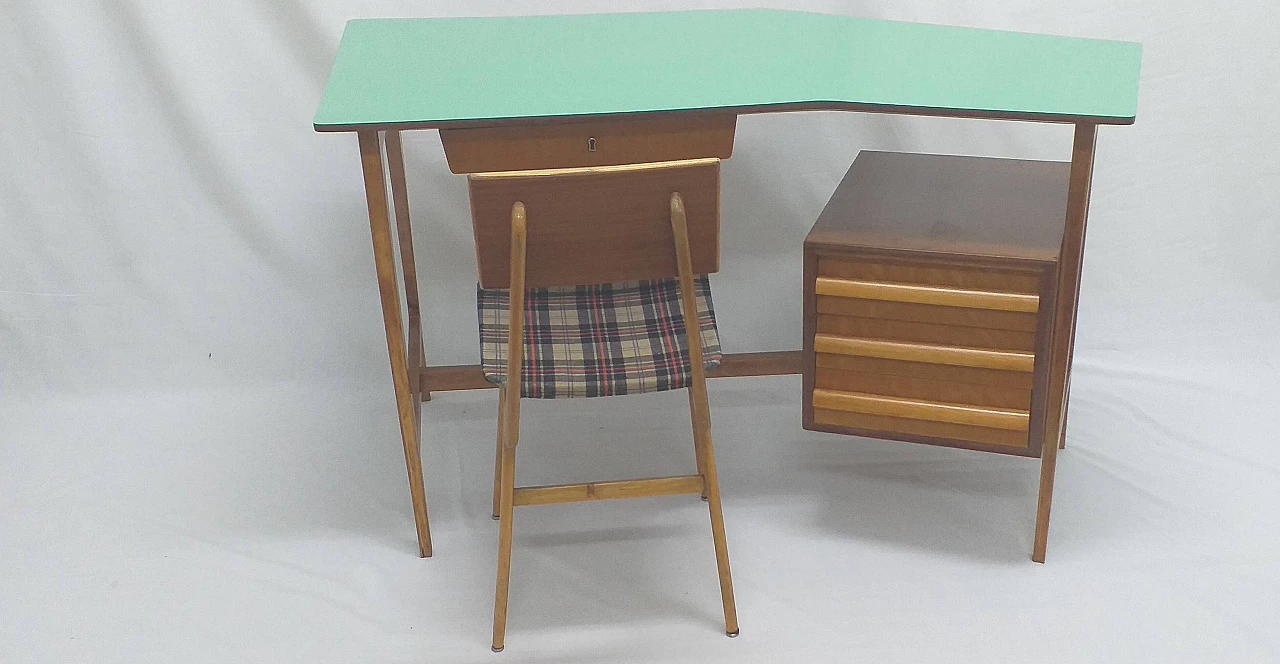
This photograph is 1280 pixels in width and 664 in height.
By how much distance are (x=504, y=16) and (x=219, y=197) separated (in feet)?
2.51

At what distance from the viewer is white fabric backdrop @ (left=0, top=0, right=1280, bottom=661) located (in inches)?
83.7

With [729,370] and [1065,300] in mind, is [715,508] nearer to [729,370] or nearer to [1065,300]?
[729,370]

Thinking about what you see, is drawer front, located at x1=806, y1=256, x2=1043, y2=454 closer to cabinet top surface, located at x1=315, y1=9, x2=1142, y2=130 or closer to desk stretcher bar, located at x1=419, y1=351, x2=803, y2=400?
desk stretcher bar, located at x1=419, y1=351, x2=803, y2=400

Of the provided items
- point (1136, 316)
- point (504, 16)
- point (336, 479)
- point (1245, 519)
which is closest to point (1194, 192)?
point (1136, 316)

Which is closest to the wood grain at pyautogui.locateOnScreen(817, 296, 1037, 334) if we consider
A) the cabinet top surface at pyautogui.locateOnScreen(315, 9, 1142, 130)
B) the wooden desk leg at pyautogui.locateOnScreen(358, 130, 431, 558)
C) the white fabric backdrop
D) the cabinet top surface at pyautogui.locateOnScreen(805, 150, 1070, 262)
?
the cabinet top surface at pyautogui.locateOnScreen(805, 150, 1070, 262)

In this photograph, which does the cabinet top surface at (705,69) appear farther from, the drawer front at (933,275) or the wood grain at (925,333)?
the wood grain at (925,333)

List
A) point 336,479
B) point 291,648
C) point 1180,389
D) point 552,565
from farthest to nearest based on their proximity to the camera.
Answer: point 1180,389
point 336,479
point 552,565
point 291,648

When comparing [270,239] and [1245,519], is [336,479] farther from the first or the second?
[1245,519]

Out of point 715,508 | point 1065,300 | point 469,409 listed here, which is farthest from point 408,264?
point 1065,300

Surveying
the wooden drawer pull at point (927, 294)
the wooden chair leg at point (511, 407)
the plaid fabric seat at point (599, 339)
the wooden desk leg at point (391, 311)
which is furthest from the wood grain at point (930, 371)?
the wooden desk leg at point (391, 311)

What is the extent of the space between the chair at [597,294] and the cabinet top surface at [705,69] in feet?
0.48

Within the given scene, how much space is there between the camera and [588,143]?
1.93 m

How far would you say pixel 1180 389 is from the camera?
109 inches

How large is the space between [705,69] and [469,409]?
1.07m
